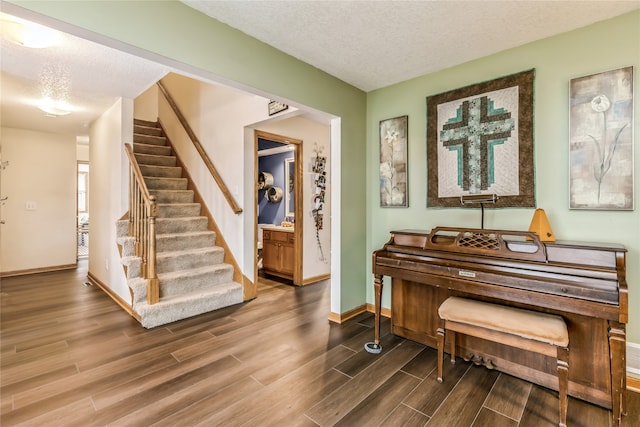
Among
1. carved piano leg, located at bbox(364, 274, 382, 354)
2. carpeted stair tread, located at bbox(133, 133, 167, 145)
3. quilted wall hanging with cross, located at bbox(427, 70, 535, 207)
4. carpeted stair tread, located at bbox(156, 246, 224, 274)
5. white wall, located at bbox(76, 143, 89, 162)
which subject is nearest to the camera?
A: quilted wall hanging with cross, located at bbox(427, 70, 535, 207)

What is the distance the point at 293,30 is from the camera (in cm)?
217

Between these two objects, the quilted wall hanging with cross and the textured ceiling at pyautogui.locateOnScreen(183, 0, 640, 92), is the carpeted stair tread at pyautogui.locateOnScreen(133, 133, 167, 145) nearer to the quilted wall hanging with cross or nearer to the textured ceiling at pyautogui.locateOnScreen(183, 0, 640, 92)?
the textured ceiling at pyautogui.locateOnScreen(183, 0, 640, 92)

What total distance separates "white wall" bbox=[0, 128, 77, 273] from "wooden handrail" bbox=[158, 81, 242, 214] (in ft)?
6.76

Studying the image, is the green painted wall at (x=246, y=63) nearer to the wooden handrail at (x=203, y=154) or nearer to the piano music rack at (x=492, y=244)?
the piano music rack at (x=492, y=244)

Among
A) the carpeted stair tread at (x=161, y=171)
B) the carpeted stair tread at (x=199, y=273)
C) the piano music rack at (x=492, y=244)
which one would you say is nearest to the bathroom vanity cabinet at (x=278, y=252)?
the carpeted stair tread at (x=199, y=273)

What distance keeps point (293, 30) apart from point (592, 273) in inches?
95.6

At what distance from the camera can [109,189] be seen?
3.80 m

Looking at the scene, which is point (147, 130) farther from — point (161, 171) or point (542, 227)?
point (542, 227)

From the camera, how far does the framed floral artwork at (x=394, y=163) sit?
3.02m

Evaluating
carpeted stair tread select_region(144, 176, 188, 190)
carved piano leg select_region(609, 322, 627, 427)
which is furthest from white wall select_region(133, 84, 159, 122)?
carved piano leg select_region(609, 322, 627, 427)

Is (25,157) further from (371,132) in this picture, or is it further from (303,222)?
(371,132)

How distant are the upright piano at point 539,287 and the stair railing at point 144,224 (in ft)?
7.25

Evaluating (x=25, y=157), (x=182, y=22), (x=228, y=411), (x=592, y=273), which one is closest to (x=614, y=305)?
(x=592, y=273)

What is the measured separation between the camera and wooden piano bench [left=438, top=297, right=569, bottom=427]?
5.38ft
